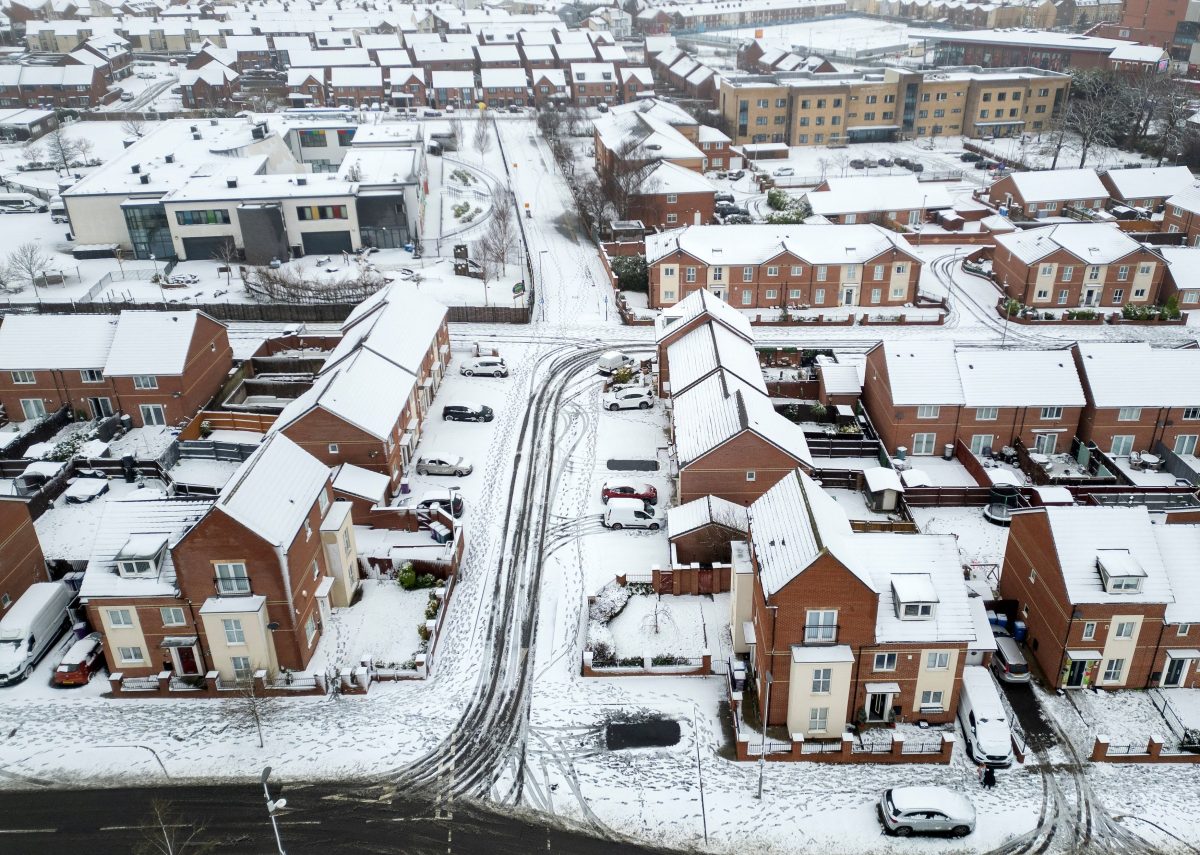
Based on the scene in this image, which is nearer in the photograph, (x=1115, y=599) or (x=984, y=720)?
(x=984, y=720)

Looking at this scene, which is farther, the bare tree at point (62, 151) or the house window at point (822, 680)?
the bare tree at point (62, 151)

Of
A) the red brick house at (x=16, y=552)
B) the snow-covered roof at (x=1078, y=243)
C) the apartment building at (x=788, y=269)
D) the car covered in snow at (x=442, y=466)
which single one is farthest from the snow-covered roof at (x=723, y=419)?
the snow-covered roof at (x=1078, y=243)

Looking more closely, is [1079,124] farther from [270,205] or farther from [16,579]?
[16,579]

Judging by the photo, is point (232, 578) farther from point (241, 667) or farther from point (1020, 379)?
point (1020, 379)

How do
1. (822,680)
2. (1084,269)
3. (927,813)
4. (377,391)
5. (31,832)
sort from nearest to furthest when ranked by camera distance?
(927,813)
(31,832)
(822,680)
(377,391)
(1084,269)

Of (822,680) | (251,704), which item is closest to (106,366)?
(251,704)

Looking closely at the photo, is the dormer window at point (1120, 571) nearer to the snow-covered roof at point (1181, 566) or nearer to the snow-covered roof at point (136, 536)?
the snow-covered roof at point (1181, 566)

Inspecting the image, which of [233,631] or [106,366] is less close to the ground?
[106,366]
